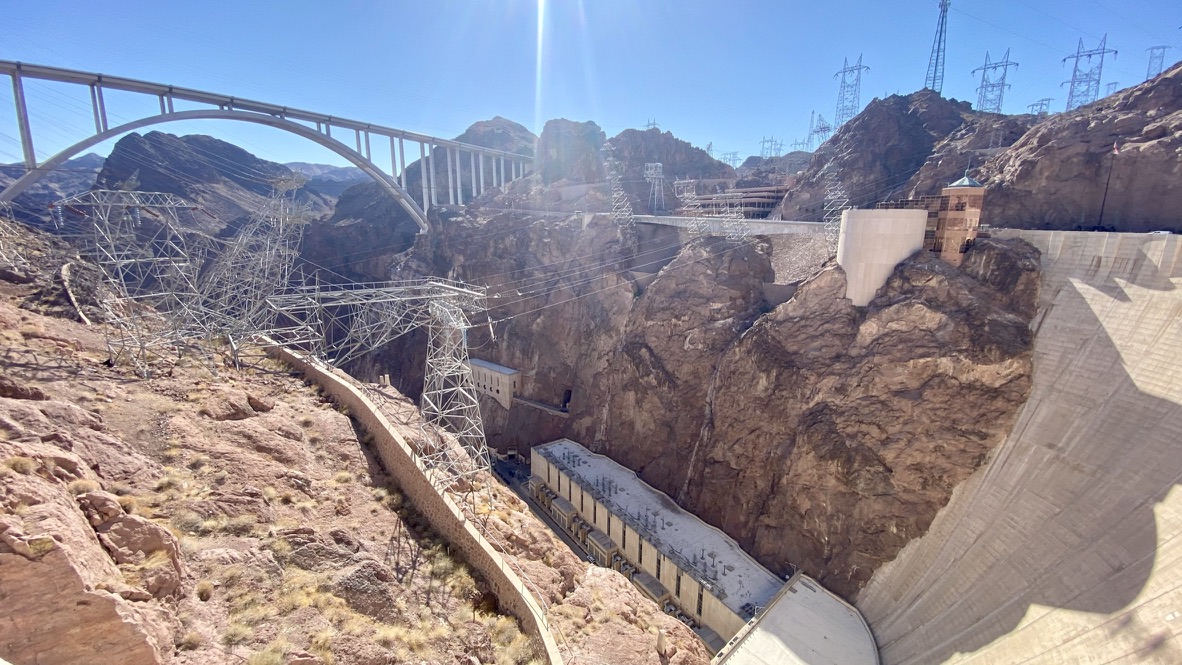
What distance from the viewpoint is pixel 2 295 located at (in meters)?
17.4

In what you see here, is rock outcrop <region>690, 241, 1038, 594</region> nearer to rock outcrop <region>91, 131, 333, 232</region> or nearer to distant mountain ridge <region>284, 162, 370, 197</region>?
rock outcrop <region>91, 131, 333, 232</region>

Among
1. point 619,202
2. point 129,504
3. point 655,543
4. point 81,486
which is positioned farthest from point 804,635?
point 619,202

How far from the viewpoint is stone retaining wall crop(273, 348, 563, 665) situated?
1037cm

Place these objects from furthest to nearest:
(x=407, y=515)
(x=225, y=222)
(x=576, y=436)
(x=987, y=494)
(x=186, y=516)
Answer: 1. (x=225, y=222)
2. (x=576, y=436)
3. (x=987, y=494)
4. (x=407, y=515)
5. (x=186, y=516)

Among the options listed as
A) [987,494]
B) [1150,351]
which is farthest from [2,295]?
[1150,351]

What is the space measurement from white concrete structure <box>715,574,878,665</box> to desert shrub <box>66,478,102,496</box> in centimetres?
1713

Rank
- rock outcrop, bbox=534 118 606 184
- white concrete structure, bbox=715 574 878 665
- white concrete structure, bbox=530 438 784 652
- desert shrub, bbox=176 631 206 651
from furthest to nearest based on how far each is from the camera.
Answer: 1. rock outcrop, bbox=534 118 606 184
2. white concrete structure, bbox=530 438 784 652
3. white concrete structure, bbox=715 574 878 665
4. desert shrub, bbox=176 631 206 651

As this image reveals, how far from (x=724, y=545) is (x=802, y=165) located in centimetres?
6557

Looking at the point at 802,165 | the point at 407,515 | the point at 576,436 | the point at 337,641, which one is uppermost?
the point at 802,165

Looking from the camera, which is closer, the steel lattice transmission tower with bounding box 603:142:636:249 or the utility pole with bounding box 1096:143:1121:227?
the utility pole with bounding box 1096:143:1121:227

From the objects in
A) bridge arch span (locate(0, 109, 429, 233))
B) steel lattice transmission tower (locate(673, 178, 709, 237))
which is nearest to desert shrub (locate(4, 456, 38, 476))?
bridge arch span (locate(0, 109, 429, 233))

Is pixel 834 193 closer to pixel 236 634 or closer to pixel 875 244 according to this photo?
pixel 875 244

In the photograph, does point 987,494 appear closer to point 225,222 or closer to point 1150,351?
point 1150,351

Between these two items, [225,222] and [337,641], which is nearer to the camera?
[337,641]
